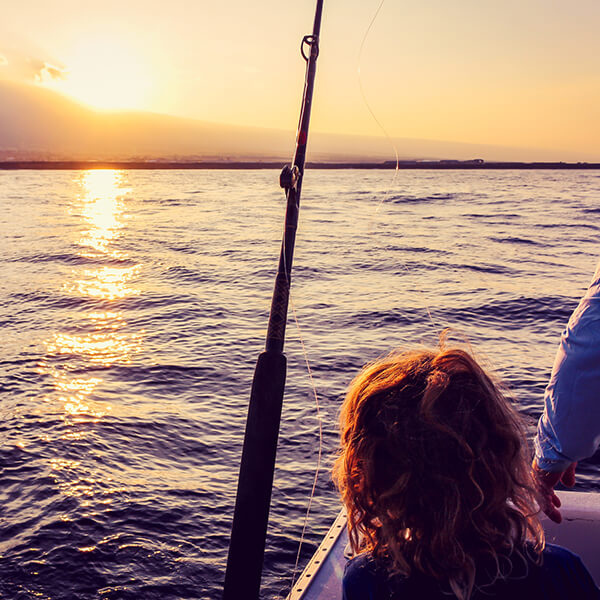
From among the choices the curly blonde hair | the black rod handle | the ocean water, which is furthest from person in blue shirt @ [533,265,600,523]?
the black rod handle

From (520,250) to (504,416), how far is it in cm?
2279

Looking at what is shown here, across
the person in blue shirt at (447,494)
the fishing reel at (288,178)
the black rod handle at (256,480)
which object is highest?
the fishing reel at (288,178)

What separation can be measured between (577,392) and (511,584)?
0.81 m

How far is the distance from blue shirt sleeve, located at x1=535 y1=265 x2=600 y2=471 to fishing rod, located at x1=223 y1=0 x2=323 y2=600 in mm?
905

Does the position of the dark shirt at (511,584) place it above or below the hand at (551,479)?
above

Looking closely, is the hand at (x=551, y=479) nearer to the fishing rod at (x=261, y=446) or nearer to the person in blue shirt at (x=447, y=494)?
the person in blue shirt at (x=447, y=494)

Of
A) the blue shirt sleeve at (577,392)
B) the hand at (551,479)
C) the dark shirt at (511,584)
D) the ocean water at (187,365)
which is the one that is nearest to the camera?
the dark shirt at (511,584)

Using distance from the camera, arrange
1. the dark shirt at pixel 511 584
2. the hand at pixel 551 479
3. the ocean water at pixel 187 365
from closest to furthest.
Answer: the dark shirt at pixel 511 584 → the hand at pixel 551 479 → the ocean water at pixel 187 365

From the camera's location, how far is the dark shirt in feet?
4.08

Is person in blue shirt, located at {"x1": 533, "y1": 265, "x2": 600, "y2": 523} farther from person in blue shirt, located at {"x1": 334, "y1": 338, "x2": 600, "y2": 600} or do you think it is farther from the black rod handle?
the black rod handle

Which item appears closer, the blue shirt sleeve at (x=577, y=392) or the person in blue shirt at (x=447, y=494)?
the person in blue shirt at (x=447, y=494)

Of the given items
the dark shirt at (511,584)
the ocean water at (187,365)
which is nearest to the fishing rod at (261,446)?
the ocean water at (187,365)

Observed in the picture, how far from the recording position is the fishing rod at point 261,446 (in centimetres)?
216

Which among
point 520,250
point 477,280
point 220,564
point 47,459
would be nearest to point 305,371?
point 47,459
